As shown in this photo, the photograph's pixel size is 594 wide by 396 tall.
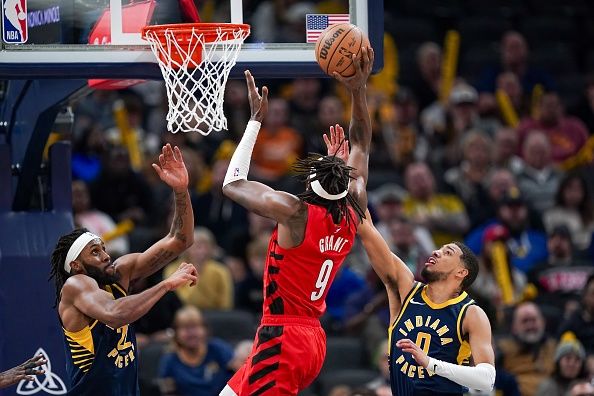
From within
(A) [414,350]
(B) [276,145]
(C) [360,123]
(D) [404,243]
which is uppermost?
(C) [360,123]

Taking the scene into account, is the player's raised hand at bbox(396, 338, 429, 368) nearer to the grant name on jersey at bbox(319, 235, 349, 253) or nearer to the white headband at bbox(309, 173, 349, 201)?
the grant name on jersey at bbox(319, 235, 349, 253)

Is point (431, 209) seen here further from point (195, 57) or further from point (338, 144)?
point (195, 57)

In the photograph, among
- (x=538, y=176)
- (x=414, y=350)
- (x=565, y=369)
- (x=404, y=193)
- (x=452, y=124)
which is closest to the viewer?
(x=414, y=350)

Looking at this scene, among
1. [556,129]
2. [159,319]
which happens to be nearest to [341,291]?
[159,319]

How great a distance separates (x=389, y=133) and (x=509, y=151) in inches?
49.2

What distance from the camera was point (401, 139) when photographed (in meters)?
14.5

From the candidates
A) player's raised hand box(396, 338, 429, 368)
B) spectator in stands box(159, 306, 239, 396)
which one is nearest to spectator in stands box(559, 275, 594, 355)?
spectator in stands box(159, 306, 239, 396)

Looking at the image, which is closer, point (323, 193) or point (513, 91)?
point (323, 193)

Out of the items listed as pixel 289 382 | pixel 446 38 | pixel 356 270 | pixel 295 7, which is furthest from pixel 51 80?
pixel 446 38

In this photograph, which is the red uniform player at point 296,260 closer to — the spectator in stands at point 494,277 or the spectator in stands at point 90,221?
the spectator in stands at point 90,221

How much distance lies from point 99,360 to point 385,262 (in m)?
1.81

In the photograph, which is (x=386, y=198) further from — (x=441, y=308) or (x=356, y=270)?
(x=441, y=308)

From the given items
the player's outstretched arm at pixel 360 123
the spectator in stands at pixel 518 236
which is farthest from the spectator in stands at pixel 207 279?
the player's outstretched arm at pixel 360 123

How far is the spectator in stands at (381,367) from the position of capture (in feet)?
35.4
